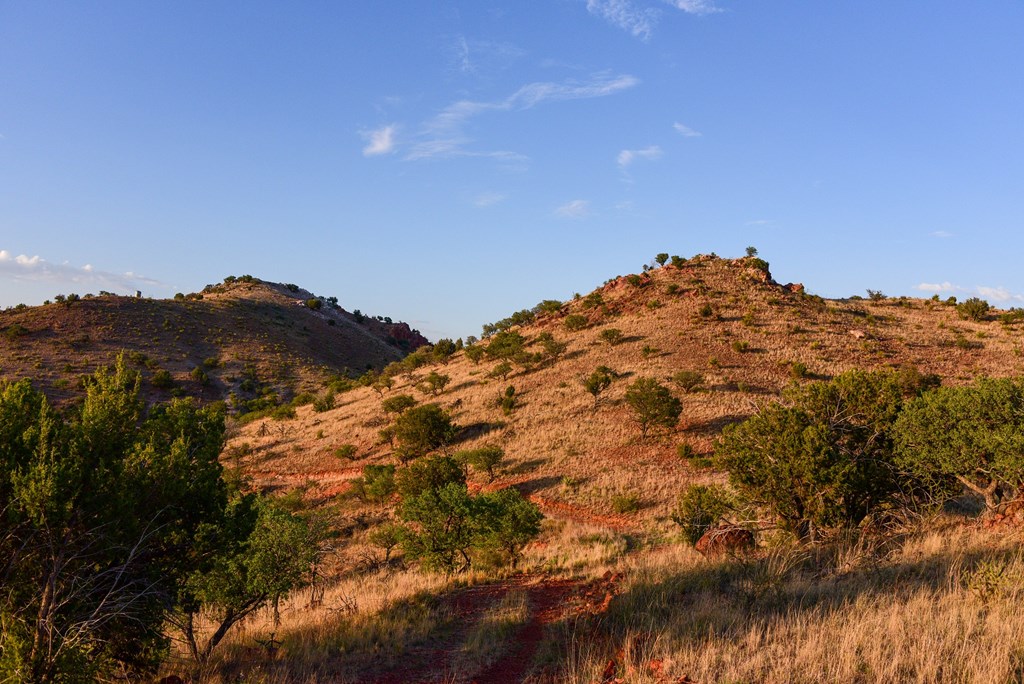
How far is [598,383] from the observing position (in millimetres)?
39750

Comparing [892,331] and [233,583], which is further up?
[892,331]

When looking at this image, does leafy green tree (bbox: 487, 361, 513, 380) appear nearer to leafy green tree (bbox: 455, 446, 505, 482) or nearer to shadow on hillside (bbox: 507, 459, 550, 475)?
shadow on hillside (bbox: 507, 459, 550, 475)

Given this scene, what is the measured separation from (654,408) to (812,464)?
20.2m

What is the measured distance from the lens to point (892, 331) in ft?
169

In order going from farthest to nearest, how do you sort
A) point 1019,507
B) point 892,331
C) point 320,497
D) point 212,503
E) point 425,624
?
point 892,331
point 320,497
point 1019,507
point 425,624
point 212,503

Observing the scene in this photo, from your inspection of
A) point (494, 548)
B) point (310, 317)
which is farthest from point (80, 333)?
point (494, 548)

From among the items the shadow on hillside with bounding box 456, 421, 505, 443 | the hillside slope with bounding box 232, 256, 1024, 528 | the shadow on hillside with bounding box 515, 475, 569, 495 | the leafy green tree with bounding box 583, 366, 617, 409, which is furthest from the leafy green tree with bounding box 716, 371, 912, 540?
the shadow on hillside with bounding box 456, 421, 505, 443

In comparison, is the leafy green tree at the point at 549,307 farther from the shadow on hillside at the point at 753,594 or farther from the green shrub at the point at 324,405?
the shadow on hillside at the point at 753,594

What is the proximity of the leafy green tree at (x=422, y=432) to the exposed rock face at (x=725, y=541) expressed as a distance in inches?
982

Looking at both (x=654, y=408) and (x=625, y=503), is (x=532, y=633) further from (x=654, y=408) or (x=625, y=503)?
(x=654, y=408)

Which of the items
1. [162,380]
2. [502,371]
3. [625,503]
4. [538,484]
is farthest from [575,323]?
[162,380]

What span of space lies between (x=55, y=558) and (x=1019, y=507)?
18.9 metres

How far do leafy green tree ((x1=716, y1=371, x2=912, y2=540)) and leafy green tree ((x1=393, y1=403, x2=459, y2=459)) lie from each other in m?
24.3

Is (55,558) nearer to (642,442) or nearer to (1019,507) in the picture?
(1019,507)
